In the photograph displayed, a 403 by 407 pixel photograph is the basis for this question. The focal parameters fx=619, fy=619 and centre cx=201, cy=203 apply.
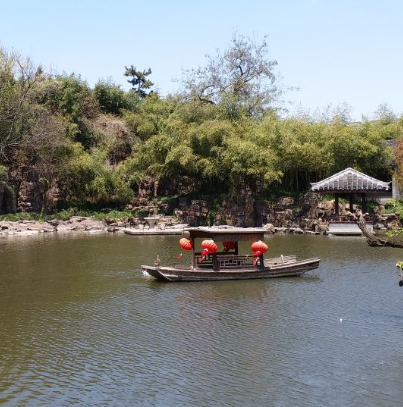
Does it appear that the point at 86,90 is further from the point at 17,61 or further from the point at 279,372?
the point at 279,372

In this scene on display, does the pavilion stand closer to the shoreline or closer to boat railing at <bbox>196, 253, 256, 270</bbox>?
the shoreline

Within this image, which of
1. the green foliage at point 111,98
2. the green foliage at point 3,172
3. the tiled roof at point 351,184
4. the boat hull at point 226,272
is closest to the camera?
the boat hull at point 226,272

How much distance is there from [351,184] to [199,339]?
29.4 m

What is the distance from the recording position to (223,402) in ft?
40.8

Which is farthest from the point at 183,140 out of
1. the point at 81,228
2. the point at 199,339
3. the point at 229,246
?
the point at 199,339

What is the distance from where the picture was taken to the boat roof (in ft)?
82.5

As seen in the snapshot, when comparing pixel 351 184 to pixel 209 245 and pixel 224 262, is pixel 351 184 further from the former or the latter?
pixel 209 245

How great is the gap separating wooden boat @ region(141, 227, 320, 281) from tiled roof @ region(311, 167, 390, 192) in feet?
59.5

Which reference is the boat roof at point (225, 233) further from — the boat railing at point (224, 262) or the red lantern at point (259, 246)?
the boat railing at point (224, 262)

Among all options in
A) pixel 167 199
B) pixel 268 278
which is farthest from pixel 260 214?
pixel 268 278

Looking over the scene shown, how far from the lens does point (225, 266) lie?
83.9 feet

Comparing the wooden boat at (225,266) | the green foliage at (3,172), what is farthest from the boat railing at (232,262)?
the green foliage at (3,172)

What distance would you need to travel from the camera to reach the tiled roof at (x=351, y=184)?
43.6 metres

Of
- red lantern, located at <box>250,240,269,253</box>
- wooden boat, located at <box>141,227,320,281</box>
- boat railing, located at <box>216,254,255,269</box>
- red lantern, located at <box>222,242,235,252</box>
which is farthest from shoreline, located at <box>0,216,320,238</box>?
red lantern, located at <box>250,240,269,253</box>
